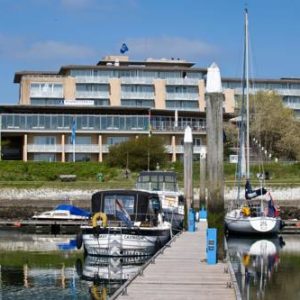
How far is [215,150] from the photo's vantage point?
25.4m

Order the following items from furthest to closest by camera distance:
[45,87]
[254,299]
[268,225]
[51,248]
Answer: [45,87], [268,225], [51,248], [254,299]

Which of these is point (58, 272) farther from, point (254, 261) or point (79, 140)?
point (79, 140)

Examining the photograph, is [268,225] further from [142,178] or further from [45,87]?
[45,87]

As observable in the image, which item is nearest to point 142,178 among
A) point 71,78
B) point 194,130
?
point 194,130

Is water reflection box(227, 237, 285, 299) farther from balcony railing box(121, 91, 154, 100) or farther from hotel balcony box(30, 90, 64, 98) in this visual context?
hotel balcony box(30, 90, 64, 98)

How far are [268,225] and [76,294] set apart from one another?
21.6 metres

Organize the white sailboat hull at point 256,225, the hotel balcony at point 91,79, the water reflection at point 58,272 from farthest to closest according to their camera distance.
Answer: the hotel balcony at point 91,79 < the white sailboat hull at point 256,225 < the water reflection at point 58,272

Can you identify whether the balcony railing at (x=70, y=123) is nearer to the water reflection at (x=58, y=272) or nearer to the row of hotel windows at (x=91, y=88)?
the row of hotel windows at (x=91, y=88)

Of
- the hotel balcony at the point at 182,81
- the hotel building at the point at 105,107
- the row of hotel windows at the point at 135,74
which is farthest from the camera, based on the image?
the hotel balcony at the point at 182,81

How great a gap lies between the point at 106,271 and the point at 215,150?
7.04 metres

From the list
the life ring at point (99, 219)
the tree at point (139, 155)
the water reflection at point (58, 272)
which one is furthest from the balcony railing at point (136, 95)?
the life ring at point (99, 219)

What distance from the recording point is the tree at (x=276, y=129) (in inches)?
4149

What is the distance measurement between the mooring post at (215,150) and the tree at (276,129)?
77611 millimetres

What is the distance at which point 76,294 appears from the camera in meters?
24.5
